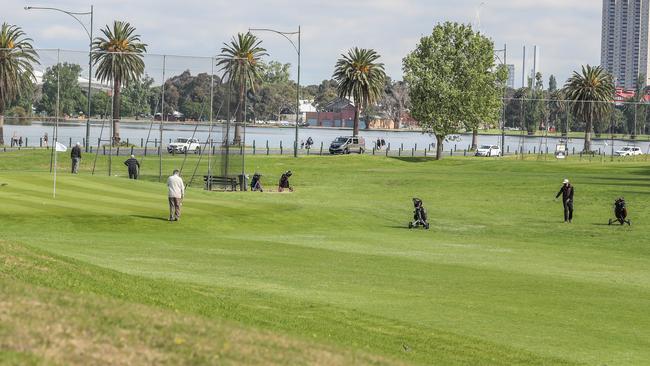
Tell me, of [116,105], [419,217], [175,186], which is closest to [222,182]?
[419,217]

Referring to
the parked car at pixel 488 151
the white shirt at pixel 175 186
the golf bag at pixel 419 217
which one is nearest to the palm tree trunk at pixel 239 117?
the golf bag at pixel 419 217

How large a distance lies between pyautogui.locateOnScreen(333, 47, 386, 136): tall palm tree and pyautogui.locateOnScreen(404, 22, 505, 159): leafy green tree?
25380 millimetres

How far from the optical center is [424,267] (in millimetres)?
31641

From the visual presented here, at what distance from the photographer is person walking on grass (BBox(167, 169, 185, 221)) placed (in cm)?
4109

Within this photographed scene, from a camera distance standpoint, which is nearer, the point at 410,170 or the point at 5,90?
the point at 410,170

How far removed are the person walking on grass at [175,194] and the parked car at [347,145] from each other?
269 ft

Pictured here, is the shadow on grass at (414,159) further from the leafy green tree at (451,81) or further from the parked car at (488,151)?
the parked car at (488,151)

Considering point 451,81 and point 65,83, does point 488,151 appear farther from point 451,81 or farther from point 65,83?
point 65,83

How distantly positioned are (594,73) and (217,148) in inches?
3884

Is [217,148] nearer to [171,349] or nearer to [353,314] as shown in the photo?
[353,314]

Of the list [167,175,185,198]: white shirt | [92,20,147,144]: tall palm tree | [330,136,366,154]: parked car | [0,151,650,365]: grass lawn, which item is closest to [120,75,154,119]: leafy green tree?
[92,20,147,144]: tall palm tree

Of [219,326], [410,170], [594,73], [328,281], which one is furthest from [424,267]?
[594,73]

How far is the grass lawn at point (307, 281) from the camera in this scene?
13.6 metres

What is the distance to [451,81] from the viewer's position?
118250 mm
